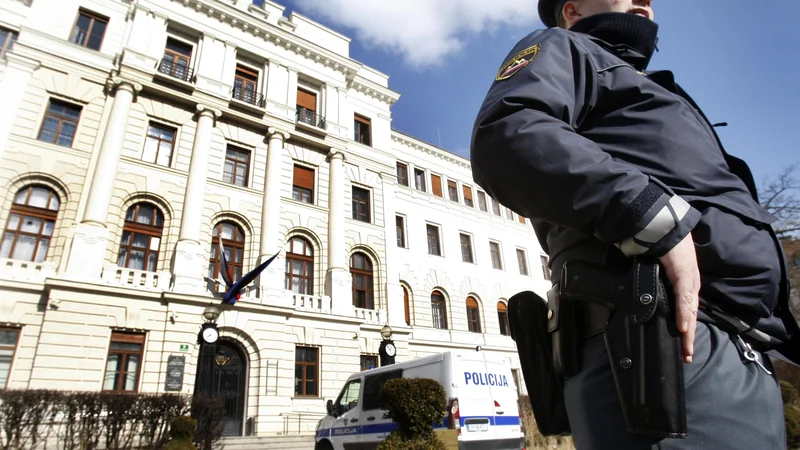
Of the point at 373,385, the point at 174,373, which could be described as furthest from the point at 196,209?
the point at 373,385

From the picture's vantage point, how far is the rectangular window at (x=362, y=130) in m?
25.0

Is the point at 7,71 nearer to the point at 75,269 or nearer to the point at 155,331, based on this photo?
the point at 75,269

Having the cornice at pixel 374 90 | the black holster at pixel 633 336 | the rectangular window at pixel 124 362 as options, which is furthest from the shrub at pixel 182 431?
the cornice at pixel 374 90

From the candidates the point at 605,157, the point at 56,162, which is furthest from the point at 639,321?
the point at 56,162

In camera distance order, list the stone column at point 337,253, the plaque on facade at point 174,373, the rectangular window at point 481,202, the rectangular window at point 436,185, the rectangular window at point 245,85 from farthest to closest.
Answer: the rectangular window at point 481,202 → the rectangular window at point 436,185 → the rectangular window at point 245,85 → the stone column at point 337,253 → the plaque on facade at point 174,373

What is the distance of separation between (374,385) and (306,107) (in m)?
16.4

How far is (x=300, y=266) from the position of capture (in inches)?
778

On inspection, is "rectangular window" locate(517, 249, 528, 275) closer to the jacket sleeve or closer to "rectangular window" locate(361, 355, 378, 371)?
"rectangular window" locate(361, 355, 378, 371)

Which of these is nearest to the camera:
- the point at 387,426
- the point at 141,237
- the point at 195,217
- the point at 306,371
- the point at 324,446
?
the point at 387,426

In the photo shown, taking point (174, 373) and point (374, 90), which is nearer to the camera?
point (174, 373)

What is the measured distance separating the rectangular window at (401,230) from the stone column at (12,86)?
17565 mm

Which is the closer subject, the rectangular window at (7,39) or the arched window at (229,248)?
the rectangular window at (7,39)

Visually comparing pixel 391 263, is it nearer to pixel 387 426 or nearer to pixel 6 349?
pixel 387 426

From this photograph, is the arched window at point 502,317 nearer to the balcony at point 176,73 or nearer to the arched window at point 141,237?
the arched window at point 141,237
